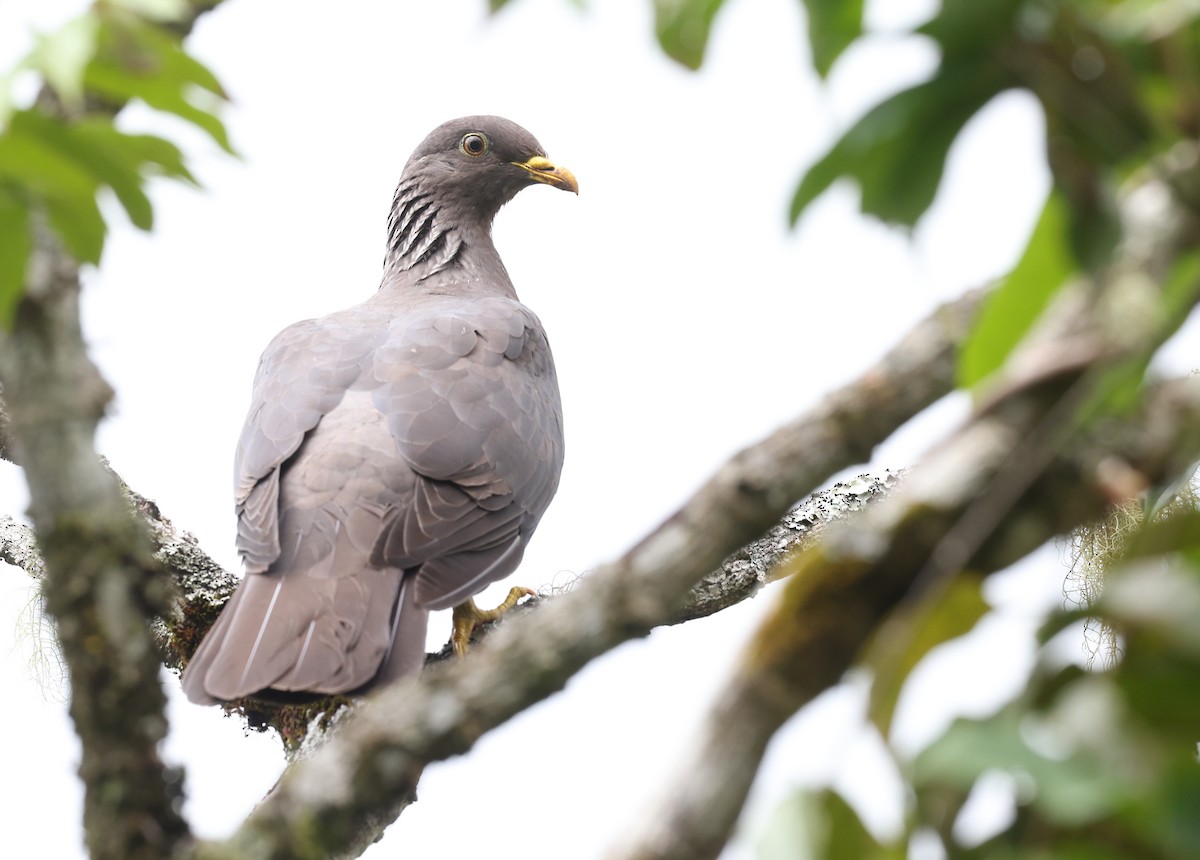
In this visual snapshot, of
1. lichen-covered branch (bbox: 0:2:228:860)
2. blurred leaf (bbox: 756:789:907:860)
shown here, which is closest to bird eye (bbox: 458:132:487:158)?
lichen-covered branch (bbox: 0:2:228:860)

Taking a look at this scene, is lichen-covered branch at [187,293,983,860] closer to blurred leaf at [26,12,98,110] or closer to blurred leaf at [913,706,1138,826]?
blurred leaf at [913,706,1138,826]

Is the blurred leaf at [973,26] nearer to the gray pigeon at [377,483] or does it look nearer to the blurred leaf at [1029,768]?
the blurred leaf at [1029,768]

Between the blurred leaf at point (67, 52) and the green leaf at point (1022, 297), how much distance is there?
2.55 ft

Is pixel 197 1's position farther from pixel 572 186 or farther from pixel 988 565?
pixel 572 186

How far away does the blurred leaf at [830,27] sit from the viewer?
988mm

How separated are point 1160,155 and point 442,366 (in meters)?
3.60

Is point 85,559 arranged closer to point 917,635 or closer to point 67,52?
point 67,52

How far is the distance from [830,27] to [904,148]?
111mm

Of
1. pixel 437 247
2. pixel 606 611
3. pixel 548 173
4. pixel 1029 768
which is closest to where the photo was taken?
pixel 1029 768

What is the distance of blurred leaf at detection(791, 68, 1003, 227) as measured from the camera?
96cm

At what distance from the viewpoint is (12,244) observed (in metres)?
1.20

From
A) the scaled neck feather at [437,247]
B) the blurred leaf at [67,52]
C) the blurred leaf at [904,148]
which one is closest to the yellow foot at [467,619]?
the scaled neck feather at [437,247]

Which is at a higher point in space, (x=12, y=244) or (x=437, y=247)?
(x=12, y=244)

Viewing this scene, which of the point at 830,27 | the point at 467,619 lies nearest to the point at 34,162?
the point at 830,27
